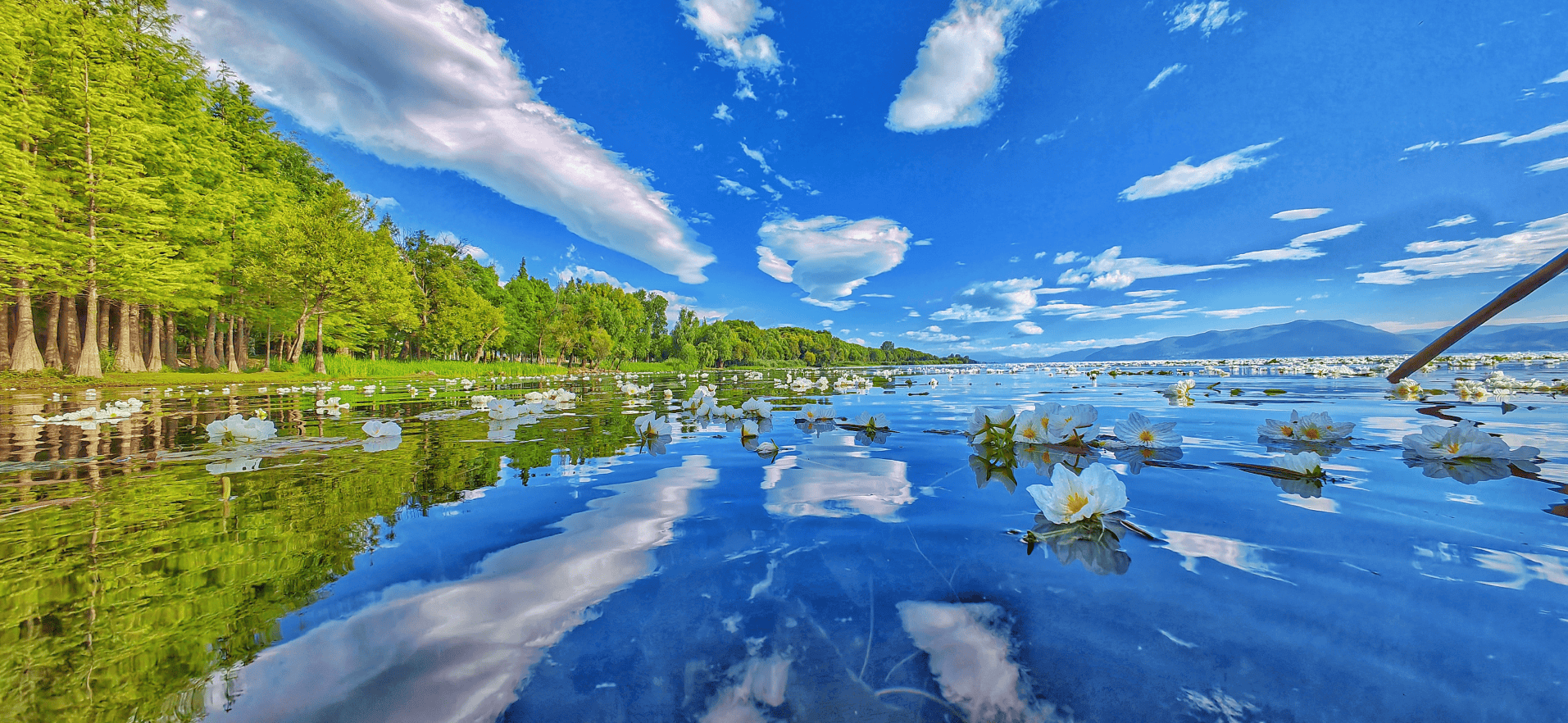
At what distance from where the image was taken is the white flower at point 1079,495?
2.16 m

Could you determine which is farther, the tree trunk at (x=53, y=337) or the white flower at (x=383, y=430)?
the tree trunk at (x=53, y=337)

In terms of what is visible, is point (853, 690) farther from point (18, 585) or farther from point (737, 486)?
point (18, 585)

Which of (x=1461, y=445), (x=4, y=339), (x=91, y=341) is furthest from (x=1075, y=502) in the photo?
(x=4, y=339)

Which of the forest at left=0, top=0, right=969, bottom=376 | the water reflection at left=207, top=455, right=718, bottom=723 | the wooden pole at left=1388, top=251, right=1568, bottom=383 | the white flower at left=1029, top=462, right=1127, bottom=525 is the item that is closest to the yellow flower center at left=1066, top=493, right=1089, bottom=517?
the white flower at left=1029, top=462, right=1127, bottom=525

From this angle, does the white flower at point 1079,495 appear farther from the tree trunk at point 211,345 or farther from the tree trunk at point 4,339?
the tree trunk at point 211,345

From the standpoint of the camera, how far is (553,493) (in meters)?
3.16

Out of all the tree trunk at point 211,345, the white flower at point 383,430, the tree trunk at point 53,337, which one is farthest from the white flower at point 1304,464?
the tree trunk at point 211,345

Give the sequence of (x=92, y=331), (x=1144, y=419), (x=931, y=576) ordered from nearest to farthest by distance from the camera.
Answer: (x=931, y=576) < (x=1144, y=419) < (x=92, y=331)

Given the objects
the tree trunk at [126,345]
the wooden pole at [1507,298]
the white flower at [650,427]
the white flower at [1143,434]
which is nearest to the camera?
the wooden pole at [1507,298]

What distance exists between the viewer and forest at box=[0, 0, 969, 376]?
17.7 m

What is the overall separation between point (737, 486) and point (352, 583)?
2018 mm

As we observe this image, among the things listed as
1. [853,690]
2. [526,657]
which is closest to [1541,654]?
[853,690]

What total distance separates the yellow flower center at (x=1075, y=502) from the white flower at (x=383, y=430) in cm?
609

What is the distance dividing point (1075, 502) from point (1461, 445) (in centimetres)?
388
